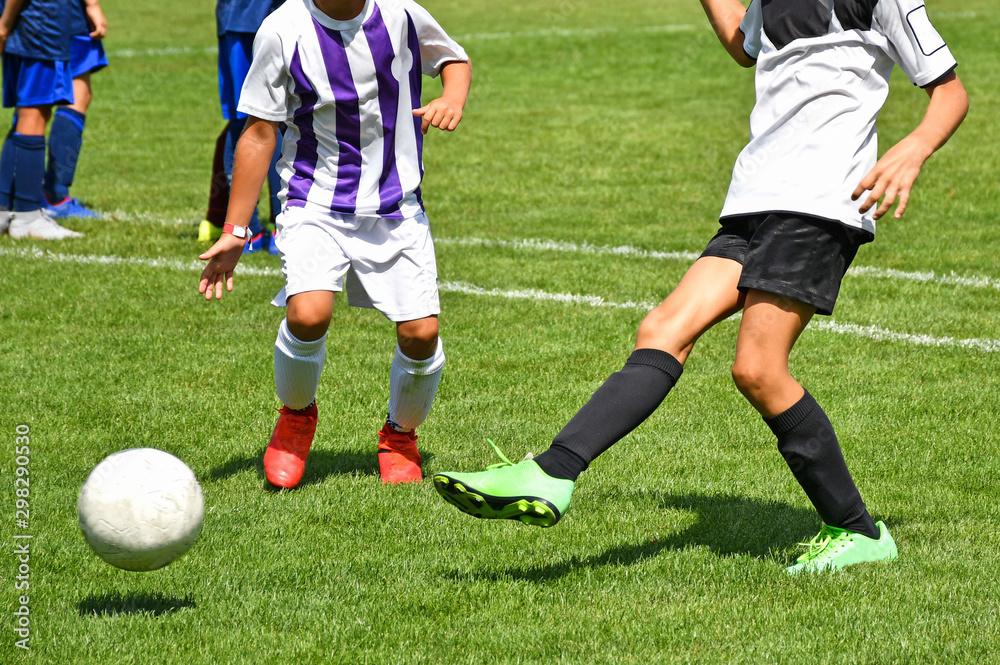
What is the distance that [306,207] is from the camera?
411 centimetres

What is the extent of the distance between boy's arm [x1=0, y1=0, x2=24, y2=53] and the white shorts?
202 inches

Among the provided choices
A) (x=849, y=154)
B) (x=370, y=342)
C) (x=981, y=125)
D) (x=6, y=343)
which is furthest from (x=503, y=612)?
(x=981, y=125)

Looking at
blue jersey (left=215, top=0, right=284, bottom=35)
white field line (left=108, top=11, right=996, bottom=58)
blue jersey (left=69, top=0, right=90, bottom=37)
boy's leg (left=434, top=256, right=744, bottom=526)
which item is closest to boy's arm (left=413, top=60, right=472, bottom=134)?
boy's leg (left=434, top=256, right=744, bottom=526)

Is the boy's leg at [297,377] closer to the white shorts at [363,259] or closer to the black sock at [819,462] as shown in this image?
the white shorts at [363,259]

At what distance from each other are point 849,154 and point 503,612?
156 centimetres

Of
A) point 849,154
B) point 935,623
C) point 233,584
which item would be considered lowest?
point 233,584

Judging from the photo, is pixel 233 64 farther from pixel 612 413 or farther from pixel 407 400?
pixel 612 413

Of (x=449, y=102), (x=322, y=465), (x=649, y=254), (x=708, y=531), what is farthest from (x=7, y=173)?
(x=708, y=531)

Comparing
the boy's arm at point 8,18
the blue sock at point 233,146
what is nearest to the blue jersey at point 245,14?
the blue sock at point 233,146

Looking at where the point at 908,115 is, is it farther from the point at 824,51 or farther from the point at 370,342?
the point at 824,51

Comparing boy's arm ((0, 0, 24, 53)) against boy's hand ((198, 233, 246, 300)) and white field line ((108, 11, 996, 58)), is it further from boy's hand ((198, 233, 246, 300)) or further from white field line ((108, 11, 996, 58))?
white field line ((108, 11, 996, 58))

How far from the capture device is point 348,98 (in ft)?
13.3

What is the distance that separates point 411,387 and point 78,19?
5.81m

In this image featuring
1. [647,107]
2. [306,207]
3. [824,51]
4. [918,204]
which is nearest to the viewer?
[824,51]
